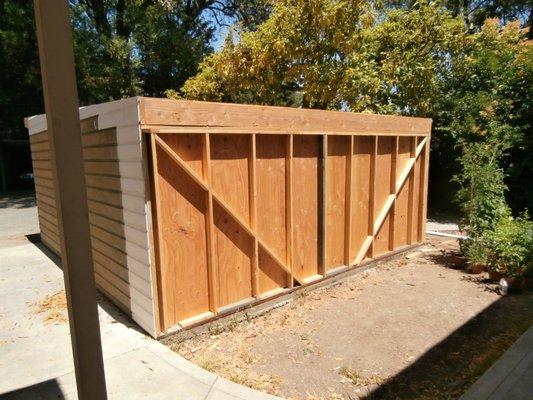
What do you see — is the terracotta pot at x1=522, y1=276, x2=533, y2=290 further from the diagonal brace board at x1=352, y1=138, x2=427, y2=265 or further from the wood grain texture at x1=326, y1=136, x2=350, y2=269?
the wood grain texture at x1=326, y1=136, x2=350, y2=269

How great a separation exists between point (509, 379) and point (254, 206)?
2.94 metres

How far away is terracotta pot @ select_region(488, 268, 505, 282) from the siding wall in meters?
5.10

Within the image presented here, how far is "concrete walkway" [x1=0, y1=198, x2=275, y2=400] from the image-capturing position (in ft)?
9.97

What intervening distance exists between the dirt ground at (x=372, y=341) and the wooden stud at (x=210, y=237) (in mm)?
317

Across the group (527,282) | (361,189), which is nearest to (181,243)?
(361,189)

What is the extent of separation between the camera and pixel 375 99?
1016cm

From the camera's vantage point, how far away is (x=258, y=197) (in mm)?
4684

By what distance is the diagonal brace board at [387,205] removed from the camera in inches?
247

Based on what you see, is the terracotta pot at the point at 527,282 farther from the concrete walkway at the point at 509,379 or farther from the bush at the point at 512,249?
the concrete walkway at the point at 509,379

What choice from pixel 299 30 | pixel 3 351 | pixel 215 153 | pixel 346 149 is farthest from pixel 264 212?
pixel 299 30

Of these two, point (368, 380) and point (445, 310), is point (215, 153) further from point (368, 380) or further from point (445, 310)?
point (445, 310)

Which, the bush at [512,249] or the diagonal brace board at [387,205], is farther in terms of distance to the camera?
the diagonal brace board at [387,205]

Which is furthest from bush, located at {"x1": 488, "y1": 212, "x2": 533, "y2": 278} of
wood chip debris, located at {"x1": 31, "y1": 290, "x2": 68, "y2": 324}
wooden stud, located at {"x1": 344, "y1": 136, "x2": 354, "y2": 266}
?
wood chip debris, located at {"x1": 31, "y1": 290, "x2": 68, "y2": 324}

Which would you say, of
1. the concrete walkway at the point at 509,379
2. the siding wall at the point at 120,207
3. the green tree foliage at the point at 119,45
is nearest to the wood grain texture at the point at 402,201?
the concrete walkway at the point at 509,379
